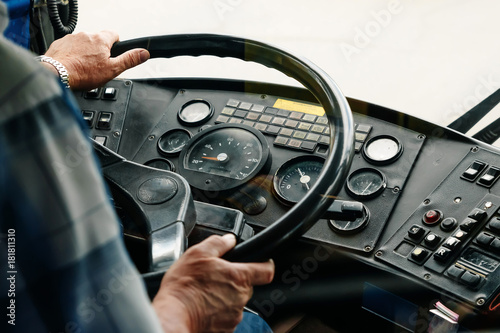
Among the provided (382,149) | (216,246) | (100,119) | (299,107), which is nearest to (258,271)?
(216,246)

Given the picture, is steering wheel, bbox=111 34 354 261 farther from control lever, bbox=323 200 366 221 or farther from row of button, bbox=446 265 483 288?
row of button, bbox=446 265 483 288

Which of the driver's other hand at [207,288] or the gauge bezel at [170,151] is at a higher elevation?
the driver's other hand at [207,288]

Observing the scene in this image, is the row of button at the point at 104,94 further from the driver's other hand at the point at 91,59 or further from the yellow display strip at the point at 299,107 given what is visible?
the yellow display strip at the point at 299,107

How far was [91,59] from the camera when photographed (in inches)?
56.9

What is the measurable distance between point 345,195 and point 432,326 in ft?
1.22

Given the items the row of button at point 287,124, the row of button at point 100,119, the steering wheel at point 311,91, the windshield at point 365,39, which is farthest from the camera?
the windshield at point 365,39

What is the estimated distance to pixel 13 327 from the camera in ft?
2.13

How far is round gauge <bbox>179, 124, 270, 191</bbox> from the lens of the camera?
1454 millimetres

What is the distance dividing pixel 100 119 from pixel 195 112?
254mm

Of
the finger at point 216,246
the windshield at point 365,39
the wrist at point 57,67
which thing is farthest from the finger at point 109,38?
the finger at point 216,246

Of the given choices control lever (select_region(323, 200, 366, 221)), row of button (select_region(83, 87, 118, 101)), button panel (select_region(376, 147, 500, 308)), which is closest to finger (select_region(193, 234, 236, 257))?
control lever (select_region(323, 200, 366, 221))

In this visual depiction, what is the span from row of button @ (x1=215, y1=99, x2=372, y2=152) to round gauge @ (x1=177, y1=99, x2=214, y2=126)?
0.05 metres

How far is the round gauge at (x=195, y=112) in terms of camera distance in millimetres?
1663

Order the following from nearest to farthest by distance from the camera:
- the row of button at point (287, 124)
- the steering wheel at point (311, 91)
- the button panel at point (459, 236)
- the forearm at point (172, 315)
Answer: the forearm at point (172, 315) < the steering wheel at point (311, 91) < the button panel at point (459, 236) < the row of button at point (287, 124)
